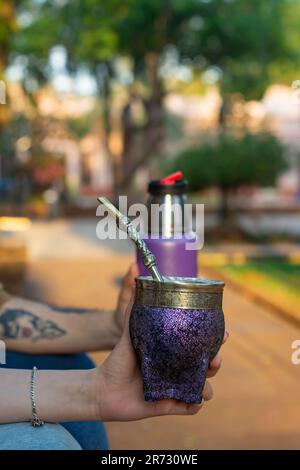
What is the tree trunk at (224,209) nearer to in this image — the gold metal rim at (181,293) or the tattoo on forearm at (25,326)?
the tattoo on forearm at (25,326)

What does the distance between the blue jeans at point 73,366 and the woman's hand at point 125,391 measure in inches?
13.4

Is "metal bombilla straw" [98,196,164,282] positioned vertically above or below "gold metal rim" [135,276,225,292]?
above

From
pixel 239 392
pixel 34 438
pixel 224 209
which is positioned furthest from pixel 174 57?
pixel 34 438

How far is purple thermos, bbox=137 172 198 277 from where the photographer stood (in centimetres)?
141

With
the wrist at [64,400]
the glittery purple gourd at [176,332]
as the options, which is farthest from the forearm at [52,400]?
the glittery purple gourd at [176,332]

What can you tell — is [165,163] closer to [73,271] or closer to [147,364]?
[73,271]

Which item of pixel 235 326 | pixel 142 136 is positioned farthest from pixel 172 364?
pixel 142 136

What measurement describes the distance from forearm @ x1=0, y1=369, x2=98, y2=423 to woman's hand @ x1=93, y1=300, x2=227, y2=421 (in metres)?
0.02

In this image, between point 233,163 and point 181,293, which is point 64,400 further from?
point 233,163

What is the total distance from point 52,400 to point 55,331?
0.67 m

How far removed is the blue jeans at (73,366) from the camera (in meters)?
1.52

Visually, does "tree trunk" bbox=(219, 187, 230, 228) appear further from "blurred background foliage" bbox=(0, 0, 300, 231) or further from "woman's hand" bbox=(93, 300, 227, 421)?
"woman's hand" bbox=(93, 300, 227, 421)

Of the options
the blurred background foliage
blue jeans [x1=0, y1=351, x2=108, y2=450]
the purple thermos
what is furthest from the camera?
the blurred background foliage

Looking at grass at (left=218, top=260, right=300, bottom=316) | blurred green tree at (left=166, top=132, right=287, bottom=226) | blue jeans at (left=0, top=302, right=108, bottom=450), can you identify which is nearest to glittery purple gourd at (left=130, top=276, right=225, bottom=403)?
blue jeans at (left=0, top=302, right=108, bottom=450)
